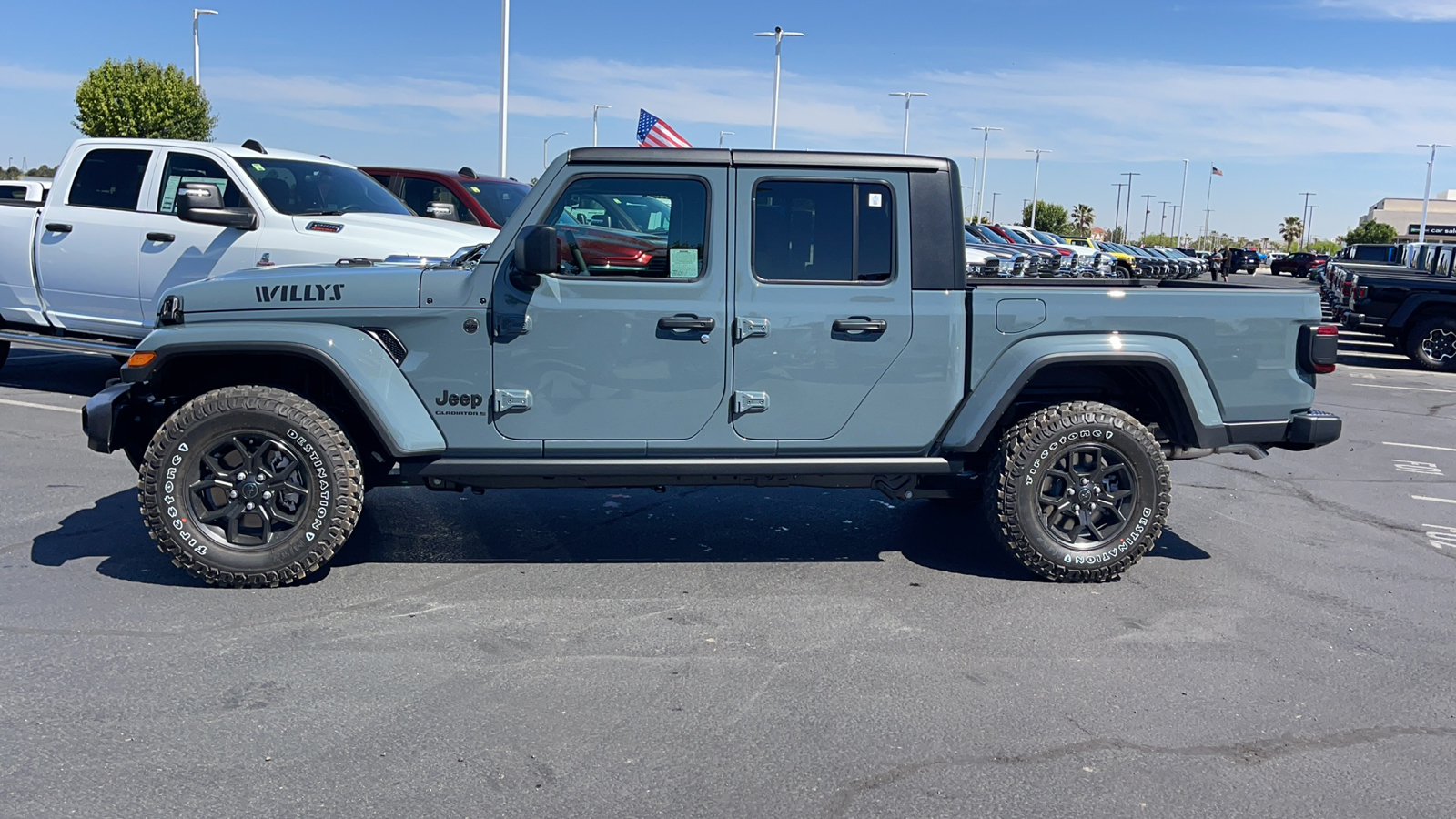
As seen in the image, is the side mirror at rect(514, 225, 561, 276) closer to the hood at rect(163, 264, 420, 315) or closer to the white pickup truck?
the hood at rect(163, 264, 420, 315)

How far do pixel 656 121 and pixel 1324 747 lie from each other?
56.1 ft

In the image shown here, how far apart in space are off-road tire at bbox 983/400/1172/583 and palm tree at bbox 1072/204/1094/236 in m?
113

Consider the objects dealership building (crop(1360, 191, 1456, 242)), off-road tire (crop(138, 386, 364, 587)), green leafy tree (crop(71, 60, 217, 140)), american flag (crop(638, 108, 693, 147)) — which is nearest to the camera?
off-road tire (crop(138, 386, 364, 587))

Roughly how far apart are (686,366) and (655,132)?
604 inches

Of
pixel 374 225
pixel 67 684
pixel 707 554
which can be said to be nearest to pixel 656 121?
pixel 374 225

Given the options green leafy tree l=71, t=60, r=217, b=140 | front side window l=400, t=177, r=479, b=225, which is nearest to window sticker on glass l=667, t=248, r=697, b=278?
front side window l=400, t=177, r=479, b=225

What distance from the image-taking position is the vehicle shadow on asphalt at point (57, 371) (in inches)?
397

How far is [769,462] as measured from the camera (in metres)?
4.90

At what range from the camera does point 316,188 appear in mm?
9289

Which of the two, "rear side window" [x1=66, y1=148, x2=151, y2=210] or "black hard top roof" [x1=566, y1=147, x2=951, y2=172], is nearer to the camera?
"black hard top roof" [x1=566, y1=147, x2=951, y2=172]

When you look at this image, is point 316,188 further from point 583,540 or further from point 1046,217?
point 1046,217

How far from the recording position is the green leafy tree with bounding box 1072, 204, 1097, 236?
112738 mm

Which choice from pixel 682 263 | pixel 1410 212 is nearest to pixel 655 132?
pixel 682 263

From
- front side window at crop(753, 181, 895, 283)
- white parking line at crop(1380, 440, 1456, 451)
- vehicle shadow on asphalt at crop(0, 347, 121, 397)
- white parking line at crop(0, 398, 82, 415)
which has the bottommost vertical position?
white parking line at crop(0, 398, 82, 415)
